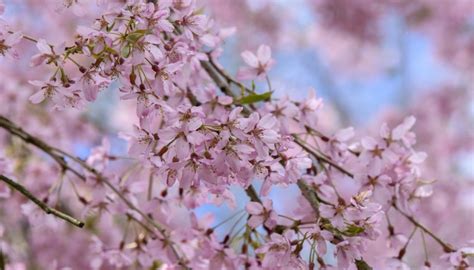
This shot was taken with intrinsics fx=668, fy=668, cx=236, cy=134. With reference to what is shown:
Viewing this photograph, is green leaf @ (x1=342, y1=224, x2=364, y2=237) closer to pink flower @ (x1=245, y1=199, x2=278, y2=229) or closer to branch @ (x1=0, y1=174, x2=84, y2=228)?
pink flower @ (x1=245, y1=199, x2=278, y2=229)

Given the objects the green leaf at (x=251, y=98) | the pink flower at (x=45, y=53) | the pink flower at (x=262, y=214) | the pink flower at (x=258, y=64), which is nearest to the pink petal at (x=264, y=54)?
the pink flower at (x=258, y=64)

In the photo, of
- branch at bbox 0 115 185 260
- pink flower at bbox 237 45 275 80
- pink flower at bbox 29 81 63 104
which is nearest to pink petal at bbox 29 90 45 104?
pink flower at bbox 29 81 63 104

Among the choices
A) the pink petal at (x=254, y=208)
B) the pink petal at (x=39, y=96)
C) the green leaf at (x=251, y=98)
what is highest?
the green leaf at (x=251, y=98)

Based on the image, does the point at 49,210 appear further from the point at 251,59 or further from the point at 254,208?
the point at 251,59

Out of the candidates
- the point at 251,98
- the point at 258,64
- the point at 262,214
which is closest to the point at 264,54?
the point at 258,64

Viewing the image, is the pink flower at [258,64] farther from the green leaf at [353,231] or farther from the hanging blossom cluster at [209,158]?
the green leaf at [353,231]

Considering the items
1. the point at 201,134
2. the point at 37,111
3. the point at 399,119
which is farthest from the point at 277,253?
the point at 399,119

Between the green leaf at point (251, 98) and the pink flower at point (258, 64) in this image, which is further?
the pink flower at point (258, 64)

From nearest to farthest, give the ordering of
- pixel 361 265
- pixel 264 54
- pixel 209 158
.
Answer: pixel 209 158
pixel 361 265
pixel 264 54

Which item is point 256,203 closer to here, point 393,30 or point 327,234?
point 327,234
